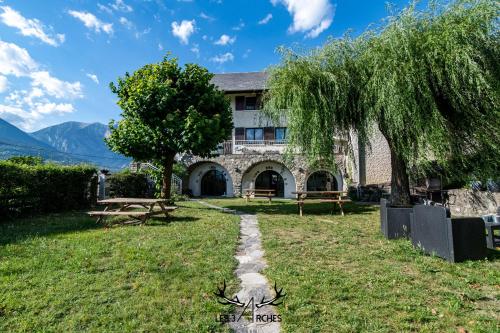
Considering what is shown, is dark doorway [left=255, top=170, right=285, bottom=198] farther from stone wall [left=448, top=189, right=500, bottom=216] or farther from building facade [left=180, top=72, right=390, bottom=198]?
stone wall [left=448, top=189, right=500, bottom=216]

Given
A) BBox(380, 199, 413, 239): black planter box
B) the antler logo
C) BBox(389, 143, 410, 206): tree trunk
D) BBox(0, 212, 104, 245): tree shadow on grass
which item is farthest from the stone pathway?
BBox(389, 143, 410, 206): tree trunk

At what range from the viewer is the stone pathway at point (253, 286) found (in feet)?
8.86

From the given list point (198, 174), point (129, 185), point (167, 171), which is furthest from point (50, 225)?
point (198, 174)

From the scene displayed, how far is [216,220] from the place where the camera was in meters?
8.62

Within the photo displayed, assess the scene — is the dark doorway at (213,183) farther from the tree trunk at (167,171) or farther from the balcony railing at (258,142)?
the tree trunk at (167,171)

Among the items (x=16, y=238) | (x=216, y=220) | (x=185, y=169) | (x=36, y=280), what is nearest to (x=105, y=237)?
(x=16, y=238)

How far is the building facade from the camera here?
19297 millimetres

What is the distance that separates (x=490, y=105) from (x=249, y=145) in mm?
15054

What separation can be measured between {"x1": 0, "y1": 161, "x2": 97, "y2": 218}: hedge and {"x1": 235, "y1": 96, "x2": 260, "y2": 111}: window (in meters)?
12.5

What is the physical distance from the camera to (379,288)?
346 cm

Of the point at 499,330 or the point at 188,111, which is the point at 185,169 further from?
the point at 499,330

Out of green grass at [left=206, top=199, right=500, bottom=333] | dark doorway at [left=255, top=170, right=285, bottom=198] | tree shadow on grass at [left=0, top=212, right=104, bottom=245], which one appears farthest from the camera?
dark doorway at [left=255, top=170, right=285, bottom=198]

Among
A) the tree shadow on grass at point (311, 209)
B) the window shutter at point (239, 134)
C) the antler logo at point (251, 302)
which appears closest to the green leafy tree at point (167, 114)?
the tree shadow on grass at point (311, 209)

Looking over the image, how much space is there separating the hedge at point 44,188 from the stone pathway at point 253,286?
7728 millimetres
